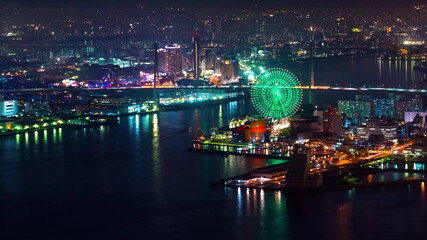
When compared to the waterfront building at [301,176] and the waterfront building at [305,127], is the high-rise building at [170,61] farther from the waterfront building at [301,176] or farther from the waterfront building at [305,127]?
the waterfront building at [301,176]

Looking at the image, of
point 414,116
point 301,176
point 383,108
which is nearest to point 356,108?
point 383,108

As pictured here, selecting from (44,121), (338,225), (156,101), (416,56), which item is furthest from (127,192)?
(416,56)

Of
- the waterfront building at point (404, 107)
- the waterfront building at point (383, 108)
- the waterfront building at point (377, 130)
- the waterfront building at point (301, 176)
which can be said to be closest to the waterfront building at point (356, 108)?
the waterfront building at point (383, 108)

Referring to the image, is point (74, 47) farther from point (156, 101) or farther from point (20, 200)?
point (20, 200)

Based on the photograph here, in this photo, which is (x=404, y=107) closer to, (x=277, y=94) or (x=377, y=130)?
(x=277, y=94)

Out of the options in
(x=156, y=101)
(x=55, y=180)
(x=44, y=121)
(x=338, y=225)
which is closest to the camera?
(x=338, y=225)

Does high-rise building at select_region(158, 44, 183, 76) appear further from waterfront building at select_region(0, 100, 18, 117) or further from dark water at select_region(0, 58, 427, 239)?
dark water at select_region(0, 58, 427, 239)
